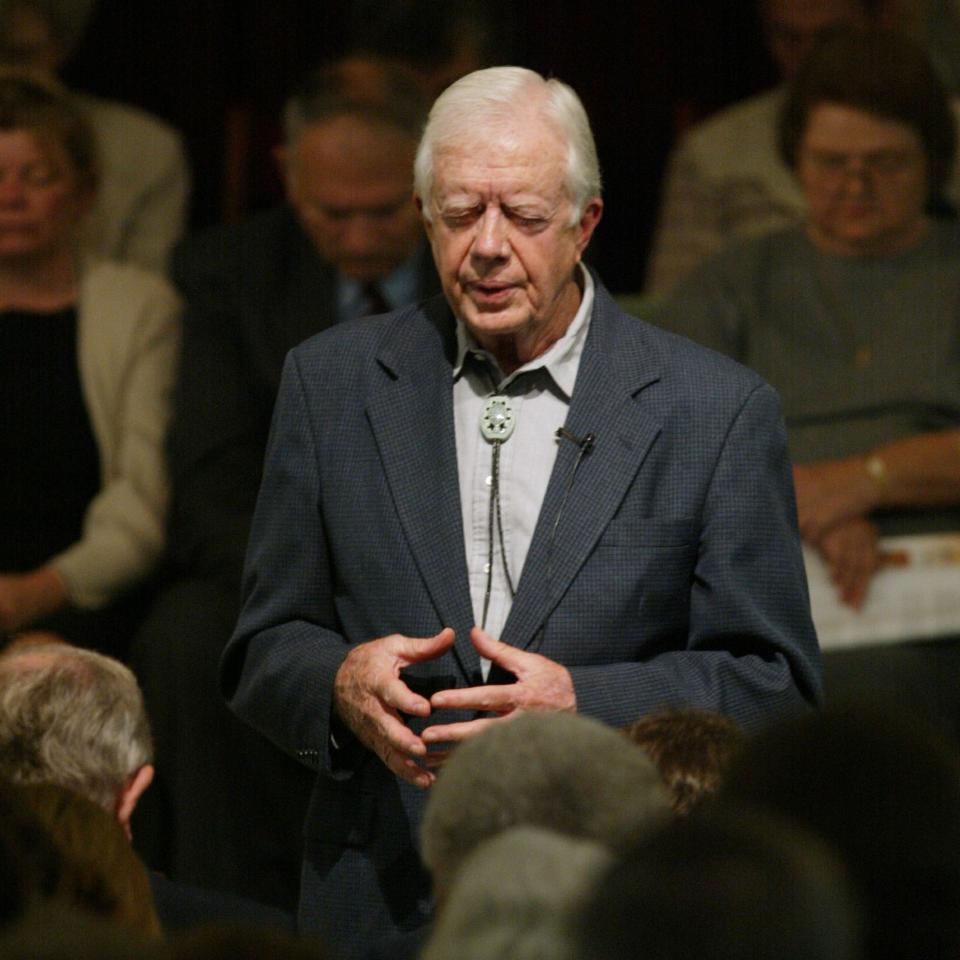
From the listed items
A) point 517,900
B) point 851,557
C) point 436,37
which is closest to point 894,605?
point 851,557

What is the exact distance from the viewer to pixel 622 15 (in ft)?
16.1

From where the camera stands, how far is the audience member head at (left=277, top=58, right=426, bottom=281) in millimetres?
3584

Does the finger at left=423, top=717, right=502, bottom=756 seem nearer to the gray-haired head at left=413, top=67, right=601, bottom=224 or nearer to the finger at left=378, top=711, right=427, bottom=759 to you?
the finger at left=378, top=711, right=427, bottom=759

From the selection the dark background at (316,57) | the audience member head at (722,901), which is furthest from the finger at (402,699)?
the dark background at (316,57)

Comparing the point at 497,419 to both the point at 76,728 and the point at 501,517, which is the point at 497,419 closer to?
the point at 501,517

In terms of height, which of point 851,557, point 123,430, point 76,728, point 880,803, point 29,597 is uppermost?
point 880,803

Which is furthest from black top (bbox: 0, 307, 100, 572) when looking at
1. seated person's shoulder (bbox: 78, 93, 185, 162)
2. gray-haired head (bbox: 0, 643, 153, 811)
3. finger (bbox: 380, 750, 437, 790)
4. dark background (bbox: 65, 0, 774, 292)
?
finger (bbox: 380, 750, 437, 790)

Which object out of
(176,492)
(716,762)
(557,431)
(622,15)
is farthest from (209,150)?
(716,762)

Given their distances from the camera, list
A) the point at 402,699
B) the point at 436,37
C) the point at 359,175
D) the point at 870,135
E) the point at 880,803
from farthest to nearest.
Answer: the point at 436,37 → the point at 870,135 → the point at 359,175 → the point at 402,699 → the point at 880,803

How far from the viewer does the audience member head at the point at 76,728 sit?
239cm

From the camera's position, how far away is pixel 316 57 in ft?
16.0

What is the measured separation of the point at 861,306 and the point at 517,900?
2.58 metres

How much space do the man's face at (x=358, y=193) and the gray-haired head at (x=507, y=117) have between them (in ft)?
4.06

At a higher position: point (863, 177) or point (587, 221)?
point (587, 221)
